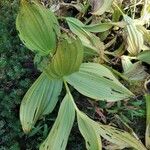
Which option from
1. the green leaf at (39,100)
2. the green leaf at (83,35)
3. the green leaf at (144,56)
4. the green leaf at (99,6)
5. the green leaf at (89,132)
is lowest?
the green leaf at (89,132)

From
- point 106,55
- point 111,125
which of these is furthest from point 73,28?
point 111,125

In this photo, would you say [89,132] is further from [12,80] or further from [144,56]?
[144,56]

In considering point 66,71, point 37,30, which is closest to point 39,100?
point 66,71

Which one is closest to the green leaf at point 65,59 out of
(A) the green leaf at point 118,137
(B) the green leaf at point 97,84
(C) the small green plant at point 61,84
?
(C) the small green plant at point 61,84

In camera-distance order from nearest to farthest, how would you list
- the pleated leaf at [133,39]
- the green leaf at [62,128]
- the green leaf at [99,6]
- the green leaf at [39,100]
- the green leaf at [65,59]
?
the green leaf at [65,59] < the green leaf at [62,128] < the green leaf at [39,100] < the green leaf at [99,6] < the pleated leaf at [133,39]

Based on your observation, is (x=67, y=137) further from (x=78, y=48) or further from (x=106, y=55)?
(x=106, y=55)

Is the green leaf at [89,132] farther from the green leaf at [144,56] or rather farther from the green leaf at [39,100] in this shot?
the green leaf at [144,56]

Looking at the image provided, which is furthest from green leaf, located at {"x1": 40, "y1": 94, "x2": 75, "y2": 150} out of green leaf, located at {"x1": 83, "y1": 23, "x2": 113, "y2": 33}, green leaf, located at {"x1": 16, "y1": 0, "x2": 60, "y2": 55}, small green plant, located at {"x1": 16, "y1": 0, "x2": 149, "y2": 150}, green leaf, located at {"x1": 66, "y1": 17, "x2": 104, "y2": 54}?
green leaf, located at {"x1": 83, "y1": 23, "x2": 113, "y2": 33}
